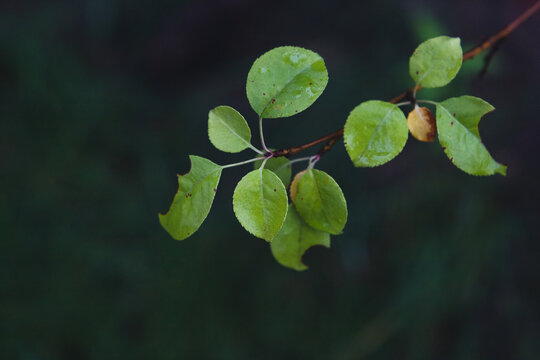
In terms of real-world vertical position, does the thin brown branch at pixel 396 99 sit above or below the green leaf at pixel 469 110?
above

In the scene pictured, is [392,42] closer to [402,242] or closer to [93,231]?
[402,242]

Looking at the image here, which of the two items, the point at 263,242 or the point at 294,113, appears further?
the point at 263,242

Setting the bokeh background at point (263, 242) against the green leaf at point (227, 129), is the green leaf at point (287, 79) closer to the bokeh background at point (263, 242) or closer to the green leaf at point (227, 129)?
the green leaf at point (227, 129)

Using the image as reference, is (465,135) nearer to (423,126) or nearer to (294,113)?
(423,126)

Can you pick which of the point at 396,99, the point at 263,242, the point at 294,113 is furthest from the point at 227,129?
the point at 263,242

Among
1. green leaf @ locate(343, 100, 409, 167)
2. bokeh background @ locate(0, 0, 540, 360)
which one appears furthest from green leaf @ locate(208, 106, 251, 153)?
bokeh background @ locate(0, 0, 540, 360)

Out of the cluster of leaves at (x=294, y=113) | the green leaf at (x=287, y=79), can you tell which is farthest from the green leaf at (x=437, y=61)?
the green leaf at (x=287, y=79)

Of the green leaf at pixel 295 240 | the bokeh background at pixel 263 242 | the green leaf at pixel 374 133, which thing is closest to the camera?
the green leaf at pixel 374 133
